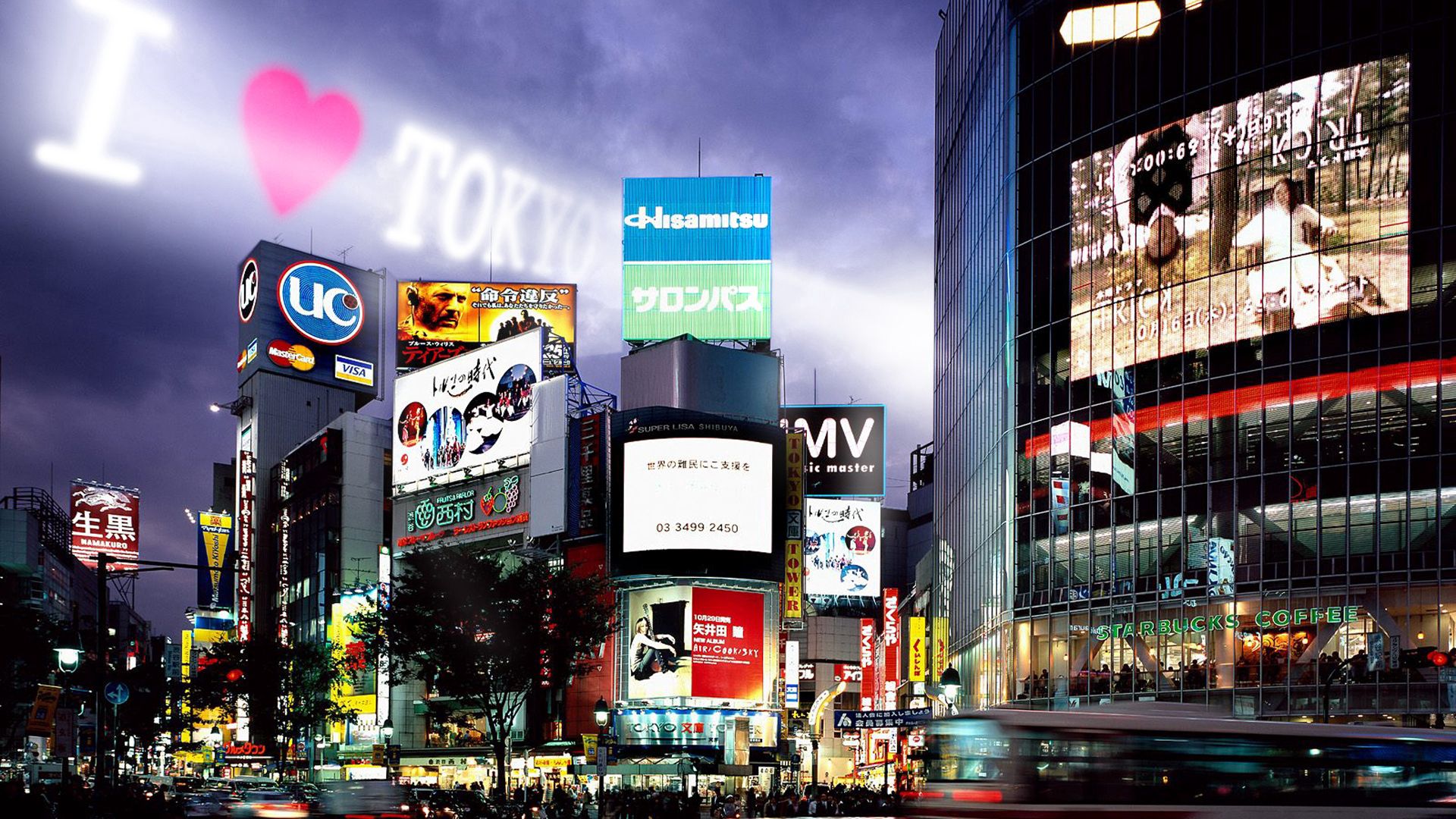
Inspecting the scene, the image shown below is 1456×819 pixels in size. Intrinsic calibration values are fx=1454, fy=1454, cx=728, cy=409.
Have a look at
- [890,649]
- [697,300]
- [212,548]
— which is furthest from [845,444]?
[212,548]

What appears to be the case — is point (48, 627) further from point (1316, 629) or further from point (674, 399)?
point (1316, 629)

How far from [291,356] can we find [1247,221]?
402ft

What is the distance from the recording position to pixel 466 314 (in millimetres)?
A: 117562

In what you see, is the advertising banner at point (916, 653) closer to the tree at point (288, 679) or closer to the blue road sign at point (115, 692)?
the blue road sign at point (115, 692)

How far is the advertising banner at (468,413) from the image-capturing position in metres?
98.6

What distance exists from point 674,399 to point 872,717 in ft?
200

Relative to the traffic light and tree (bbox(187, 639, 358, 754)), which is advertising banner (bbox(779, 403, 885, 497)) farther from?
the traffic light

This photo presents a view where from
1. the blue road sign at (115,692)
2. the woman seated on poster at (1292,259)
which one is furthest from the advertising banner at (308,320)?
the blue road sign at (115,692)

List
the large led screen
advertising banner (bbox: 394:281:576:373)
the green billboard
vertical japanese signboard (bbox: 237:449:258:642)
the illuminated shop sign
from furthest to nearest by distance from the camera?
vertical japanese signboard (bbox: 237:449:258:642), advertising banner (bbox: 394:281:576:373), the green billboard, the large led screen, the illuminated shop sign

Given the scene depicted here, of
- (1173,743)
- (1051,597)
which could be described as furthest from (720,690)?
(1173,743)

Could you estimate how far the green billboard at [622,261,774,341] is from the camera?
103 m

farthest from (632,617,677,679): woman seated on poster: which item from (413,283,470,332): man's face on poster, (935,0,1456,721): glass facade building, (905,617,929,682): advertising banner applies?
(413,283,470,332): man's face on poster

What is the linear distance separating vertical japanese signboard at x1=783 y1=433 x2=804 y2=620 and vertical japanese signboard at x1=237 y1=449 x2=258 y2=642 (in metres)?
70.7

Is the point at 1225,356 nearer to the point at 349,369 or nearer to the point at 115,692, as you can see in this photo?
the point at 115,692
